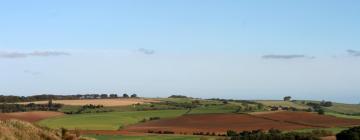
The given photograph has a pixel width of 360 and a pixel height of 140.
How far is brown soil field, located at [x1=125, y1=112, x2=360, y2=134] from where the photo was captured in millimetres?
102812

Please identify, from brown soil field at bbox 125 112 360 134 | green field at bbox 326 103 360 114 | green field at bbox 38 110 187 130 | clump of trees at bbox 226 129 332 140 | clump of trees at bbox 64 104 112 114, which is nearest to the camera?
clump of trees at bbox 226 129 332 140

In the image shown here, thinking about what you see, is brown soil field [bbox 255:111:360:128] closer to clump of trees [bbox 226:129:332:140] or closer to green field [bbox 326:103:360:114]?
clump of trees [bbox 226:129:332:140]

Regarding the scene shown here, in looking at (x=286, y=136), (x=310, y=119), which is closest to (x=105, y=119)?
(x=310, y=119)

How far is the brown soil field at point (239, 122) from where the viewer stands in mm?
102812

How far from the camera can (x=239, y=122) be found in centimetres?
11038

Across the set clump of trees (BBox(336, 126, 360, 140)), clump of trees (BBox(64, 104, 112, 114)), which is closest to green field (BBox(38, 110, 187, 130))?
clump of trees (BBox(64, 104, 112, 114))

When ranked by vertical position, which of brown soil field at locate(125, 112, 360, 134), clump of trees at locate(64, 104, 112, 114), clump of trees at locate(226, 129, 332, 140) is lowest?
clump of trees at locate(226, 129, 332, 140)

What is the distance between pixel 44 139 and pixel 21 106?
110543mm

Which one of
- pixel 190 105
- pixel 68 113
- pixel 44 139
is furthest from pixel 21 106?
pixel 44 139

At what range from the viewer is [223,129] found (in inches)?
4028

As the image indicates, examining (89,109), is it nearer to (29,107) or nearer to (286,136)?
(29,107)

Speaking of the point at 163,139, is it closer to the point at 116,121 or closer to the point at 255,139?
the point at 255,139

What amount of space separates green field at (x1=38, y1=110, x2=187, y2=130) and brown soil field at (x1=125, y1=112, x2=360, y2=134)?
5.21 metres

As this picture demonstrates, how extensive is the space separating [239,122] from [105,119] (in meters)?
26.5
